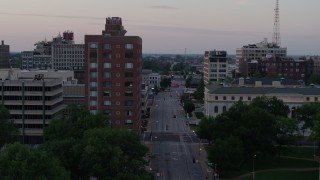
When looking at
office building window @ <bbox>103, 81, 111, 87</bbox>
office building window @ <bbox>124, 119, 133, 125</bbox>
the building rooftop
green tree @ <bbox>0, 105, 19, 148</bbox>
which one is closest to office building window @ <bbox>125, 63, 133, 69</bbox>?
office building window @ <bbox>103, 81, 111, 87</bbox>

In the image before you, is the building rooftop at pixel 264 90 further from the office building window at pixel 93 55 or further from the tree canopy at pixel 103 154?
the tree canopy at pixel 103 154

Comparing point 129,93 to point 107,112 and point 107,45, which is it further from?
point 107,45

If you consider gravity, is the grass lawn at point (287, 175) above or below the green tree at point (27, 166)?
below

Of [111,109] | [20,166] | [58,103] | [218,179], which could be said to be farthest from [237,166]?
[58,103]

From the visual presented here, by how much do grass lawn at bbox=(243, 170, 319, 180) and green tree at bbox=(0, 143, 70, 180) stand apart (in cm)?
4366

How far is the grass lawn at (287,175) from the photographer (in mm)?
97675

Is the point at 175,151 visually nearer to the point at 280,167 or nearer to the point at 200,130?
the point at 200,130

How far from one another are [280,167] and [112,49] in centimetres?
4270

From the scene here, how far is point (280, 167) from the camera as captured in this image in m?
107

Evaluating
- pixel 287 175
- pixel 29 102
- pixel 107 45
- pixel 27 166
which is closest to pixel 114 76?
pixel 107 45

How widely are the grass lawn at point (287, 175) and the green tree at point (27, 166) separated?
43.7 meters

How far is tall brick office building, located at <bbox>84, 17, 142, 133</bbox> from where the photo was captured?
11944cm

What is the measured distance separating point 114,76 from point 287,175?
140ft

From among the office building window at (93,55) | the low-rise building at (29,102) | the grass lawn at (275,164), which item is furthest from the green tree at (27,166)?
the low-rise building at (29,102)
